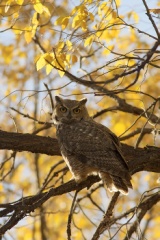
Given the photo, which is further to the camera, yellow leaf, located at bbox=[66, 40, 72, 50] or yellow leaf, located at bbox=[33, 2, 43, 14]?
yellow leaf, located at bbox=[33, 2, 43, 14]

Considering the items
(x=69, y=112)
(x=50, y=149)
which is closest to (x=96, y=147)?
(x=50, y=149)

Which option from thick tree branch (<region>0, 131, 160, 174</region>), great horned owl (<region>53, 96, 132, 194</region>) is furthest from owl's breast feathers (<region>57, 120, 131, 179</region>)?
thick tree branch (<region>0, 131, 160, 174</region>)

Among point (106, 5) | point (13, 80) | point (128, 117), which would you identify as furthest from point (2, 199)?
point (106, 5)

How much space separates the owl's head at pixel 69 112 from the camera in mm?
5578

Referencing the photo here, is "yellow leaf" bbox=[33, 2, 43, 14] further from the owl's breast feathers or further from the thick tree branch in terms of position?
the owl's breast feathers

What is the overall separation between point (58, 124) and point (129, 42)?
4353mm

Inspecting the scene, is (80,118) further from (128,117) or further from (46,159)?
(46,159)

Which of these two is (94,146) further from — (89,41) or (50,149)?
(89,41)

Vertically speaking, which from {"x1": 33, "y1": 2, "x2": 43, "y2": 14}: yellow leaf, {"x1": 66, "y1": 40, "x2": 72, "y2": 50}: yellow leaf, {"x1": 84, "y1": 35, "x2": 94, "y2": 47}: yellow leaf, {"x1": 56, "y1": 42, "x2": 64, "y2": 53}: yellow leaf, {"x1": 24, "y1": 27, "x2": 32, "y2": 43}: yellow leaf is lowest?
{"x1": 66, "y1": 40, "x2": 72, "y2": 50}: yellow leaf

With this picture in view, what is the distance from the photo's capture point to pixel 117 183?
445 centimetres

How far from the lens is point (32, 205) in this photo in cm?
365

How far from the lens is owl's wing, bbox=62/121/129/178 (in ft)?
14.8

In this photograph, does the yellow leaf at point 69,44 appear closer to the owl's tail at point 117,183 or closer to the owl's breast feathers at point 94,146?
the owl's breast feathers at point 94,146

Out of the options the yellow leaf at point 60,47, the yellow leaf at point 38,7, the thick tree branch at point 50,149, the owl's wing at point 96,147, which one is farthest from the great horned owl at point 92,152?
the yellow leaf at point 38,7
